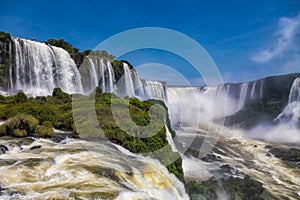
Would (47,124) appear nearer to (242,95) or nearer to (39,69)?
(39,69)

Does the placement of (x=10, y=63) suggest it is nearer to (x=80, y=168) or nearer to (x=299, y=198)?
(x=80, y=168)

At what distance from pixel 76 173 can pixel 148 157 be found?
5400 mm

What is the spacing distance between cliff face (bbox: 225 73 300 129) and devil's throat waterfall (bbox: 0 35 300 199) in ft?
0.57

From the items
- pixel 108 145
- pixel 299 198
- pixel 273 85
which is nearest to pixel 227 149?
pixel 299 198

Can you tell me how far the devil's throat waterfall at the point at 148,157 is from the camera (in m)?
8.02

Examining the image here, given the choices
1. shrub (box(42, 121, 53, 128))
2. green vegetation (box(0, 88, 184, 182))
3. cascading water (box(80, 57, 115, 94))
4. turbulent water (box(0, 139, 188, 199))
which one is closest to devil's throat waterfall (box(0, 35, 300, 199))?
turbulent water (box(0, 139, 188, 199))

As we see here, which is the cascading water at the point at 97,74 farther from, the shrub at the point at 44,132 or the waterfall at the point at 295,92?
the waterfall at the point at 295,92

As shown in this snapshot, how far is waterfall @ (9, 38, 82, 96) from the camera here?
27.6 meters

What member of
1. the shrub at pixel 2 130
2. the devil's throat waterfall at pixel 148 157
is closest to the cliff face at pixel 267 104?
the devil's throat waterfall at pixel 148 157

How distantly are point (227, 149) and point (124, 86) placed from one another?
1989 centimetres

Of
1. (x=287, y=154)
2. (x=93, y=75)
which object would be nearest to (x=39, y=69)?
(x=93, y=75)

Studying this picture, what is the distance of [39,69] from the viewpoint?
1143 inches

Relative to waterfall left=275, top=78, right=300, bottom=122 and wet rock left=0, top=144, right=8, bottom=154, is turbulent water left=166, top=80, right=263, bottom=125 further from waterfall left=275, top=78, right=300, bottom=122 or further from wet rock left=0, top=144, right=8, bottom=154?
wet rock left=0, top=144, right=8, bottom=154

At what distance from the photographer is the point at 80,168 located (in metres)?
8.77
